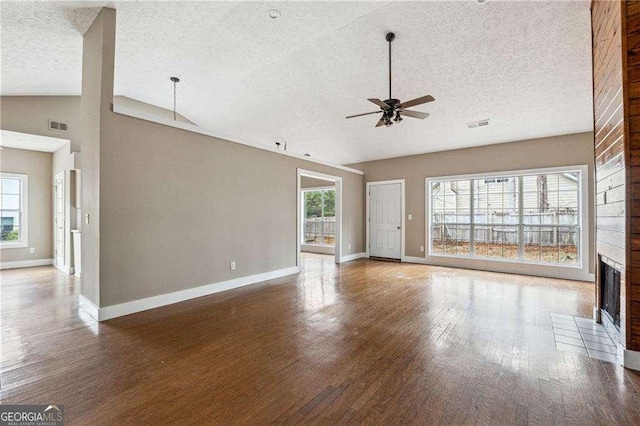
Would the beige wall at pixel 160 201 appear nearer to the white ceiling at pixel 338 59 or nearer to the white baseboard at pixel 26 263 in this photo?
the white ceiling at pixel 338 59

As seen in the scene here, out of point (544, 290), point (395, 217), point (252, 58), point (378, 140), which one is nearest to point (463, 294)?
point (544, 290)

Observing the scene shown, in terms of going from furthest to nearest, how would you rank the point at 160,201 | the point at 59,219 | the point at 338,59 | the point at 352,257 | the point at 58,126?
1. the point at 352,257
2. the point at 59,219
3. the point at 58,126
4. the point at 338,59
5. the point at 160,201

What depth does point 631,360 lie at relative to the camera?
2.26m

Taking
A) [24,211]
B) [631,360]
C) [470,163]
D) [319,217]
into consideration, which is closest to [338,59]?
[470,163]

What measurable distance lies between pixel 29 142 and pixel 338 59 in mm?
6455

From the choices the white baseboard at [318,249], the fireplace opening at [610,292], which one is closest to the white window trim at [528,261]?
the fireplace opening at [610,292]

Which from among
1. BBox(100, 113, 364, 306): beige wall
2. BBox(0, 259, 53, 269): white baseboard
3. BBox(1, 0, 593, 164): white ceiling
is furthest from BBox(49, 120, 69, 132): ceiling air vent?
BBox(100, 113, 364, 306): beige wall

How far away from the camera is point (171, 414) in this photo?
1.70m

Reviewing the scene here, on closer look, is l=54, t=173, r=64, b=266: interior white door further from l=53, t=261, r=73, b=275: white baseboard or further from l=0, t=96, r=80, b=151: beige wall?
l=0, t=96, r=80, b=151: beige wall

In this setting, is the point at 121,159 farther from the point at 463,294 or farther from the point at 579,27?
the point at 579,27

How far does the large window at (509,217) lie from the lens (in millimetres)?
5500

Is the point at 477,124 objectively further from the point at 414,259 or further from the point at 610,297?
the point at 610,297

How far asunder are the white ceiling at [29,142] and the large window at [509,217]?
8.24 metres

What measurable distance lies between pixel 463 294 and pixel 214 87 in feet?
18.2
